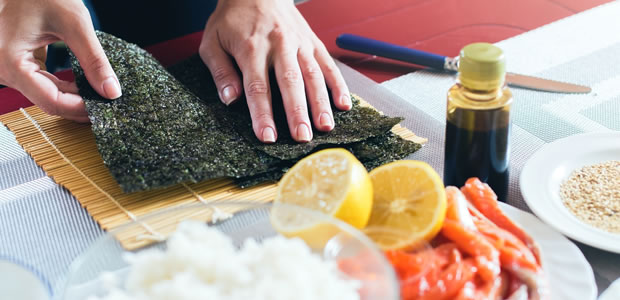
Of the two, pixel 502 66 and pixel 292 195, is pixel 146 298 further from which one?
pixel 502 66

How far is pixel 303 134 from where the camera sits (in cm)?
108

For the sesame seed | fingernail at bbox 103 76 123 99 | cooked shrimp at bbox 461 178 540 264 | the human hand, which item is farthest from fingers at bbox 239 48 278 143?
the sesame seed

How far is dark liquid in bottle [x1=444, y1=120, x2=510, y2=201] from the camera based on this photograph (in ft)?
2.84

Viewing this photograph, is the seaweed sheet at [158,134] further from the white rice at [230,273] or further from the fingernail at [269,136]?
the white rice at [230,273]

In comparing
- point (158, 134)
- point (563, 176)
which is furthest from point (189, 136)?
point (563, 176)

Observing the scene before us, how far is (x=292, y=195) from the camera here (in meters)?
0.79

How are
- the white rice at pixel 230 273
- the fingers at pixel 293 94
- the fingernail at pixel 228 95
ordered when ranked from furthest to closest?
the fingernail at pixel 228 95, the fingers at pixel 293 94, the white rice at pixel 230 273

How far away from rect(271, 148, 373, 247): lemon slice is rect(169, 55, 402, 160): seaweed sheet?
0.73 feet

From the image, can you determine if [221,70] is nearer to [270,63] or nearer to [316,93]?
[270,63]

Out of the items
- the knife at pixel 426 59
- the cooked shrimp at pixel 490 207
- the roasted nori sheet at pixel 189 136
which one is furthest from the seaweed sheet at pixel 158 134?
the knife at pixel 426 59

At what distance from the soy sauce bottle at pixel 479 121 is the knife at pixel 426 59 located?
0.44 metres

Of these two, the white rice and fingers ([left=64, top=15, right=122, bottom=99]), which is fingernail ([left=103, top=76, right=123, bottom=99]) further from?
the white rice

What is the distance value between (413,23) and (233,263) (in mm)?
1117

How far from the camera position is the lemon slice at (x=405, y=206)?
729mm
